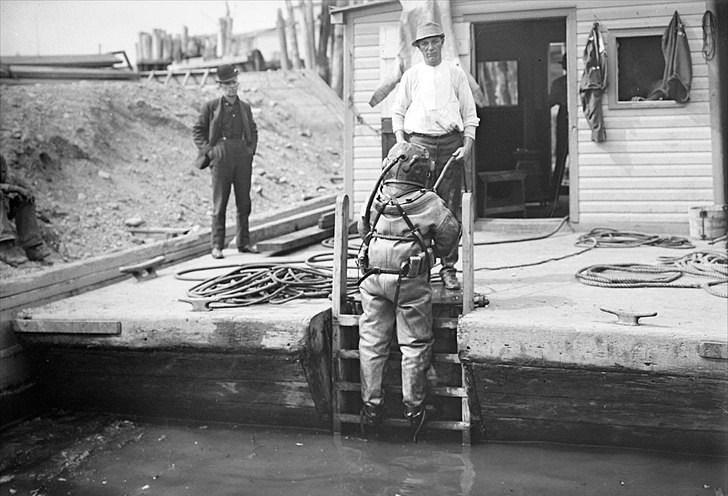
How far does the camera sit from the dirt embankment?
11.3 m

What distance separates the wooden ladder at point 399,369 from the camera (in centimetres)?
586

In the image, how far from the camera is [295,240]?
936 centimetres

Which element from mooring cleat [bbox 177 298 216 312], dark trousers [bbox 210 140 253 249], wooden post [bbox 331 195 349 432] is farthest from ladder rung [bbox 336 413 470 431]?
dark trousers [bbox 210 140 253 249]

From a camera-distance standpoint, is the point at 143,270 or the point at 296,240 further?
the point at 296,240

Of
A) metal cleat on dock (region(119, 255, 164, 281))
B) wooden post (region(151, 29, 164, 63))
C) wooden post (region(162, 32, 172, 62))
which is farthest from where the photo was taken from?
wooden post (region(162, 32, 172, 62))

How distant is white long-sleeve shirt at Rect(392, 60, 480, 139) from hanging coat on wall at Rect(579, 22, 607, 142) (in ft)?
11.7

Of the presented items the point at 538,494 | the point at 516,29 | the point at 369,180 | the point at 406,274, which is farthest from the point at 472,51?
the point at 538,494

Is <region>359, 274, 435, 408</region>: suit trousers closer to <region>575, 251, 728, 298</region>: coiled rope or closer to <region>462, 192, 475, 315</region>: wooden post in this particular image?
<region>462, 192, 475, 315</region>: wooden post

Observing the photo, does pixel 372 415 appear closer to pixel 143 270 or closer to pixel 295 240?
pixel 143 270

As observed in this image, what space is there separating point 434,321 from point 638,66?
5.39 m

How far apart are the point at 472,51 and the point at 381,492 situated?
6.31 metres

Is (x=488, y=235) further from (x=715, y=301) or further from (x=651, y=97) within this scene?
(x=715, y=301)

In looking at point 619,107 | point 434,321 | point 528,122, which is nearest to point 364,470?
point 434,321

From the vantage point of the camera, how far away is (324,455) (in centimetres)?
586
